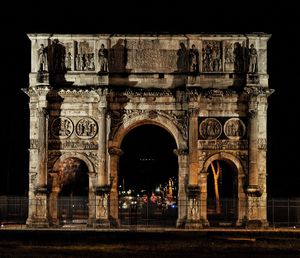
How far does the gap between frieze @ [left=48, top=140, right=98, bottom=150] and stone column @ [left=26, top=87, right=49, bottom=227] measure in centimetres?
58

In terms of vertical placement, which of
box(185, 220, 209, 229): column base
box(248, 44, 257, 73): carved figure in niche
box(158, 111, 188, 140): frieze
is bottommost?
box(185, 220, 209, 229): column base

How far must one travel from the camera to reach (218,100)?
42.4 meters

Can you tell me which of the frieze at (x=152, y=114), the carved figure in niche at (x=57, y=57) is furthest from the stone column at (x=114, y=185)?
the carved figure in niche at (x=57, y=57)

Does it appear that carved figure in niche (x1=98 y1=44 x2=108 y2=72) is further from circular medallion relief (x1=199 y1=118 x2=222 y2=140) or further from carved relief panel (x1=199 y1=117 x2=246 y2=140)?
circular medallion relief (x1=199 y1=118 x2=222 y2=140)

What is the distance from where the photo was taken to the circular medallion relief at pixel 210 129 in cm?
4238

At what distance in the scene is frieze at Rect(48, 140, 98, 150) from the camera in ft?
139

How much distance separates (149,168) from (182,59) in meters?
56.7

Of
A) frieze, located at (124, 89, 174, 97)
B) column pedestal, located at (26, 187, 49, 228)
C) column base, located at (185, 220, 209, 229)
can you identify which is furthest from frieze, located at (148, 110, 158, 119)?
column pedestal, located at (26, 187, 49, 228)

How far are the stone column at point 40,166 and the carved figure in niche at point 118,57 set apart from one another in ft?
11.6
